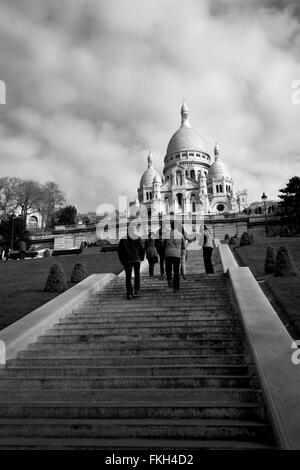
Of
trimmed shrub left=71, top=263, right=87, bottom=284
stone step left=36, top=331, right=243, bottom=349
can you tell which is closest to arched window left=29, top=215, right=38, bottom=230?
trimmed shrub left=71, top=263, right=87, bottom=284

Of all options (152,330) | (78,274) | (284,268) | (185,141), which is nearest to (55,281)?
(78,274)

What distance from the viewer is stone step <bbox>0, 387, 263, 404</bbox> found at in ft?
15.9

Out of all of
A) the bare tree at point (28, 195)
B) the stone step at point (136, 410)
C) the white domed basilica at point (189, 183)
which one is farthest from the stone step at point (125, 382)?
the white domed basilica at point (189, 183)

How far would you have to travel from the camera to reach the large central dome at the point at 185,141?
293 feet

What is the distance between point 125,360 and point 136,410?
1416 millimetres

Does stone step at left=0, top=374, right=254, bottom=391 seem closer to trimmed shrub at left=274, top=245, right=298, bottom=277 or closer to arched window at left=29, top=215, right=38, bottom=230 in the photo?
trimmed shrub at left=274, top=245, right=298, bottom=277

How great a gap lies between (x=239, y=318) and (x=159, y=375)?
2260 mm

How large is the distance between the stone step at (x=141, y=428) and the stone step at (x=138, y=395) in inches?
15.8

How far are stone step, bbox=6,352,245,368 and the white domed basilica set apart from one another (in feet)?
209

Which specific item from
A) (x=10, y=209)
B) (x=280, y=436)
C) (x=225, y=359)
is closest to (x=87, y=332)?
(x=225, y=359)

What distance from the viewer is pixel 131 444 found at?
4.10 metres

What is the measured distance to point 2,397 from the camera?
206 inches

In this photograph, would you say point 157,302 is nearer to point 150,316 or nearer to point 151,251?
point 150,316
